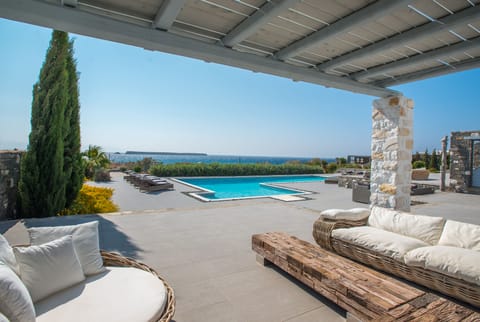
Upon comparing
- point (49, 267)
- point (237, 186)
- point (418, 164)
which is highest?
point (418, 164)

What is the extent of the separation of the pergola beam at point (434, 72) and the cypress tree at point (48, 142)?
625 cm

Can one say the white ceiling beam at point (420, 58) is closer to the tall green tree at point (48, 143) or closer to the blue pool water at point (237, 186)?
the tall green tree at point (48, 143)

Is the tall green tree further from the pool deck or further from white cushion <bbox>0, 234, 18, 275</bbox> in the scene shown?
white cushion <bbox>0, 234, 18, 275</bbox>

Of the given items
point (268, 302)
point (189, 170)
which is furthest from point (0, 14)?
point (189, 170)

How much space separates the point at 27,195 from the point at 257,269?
192 inches

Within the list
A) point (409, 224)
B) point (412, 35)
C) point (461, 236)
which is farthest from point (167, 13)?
point (461, 236)

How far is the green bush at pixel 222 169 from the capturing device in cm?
1414

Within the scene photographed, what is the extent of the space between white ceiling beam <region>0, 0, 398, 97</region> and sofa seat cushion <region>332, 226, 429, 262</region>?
2364 millimetres

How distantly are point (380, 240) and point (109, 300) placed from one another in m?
2.64

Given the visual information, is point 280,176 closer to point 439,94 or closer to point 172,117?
point 439,94

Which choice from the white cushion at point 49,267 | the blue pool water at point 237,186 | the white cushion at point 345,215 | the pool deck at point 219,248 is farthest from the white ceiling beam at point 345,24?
the blue pool water at point 237,186

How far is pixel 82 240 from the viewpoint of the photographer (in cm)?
207

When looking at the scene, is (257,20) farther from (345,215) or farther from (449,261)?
(449,261)

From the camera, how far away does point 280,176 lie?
53.6 feet
